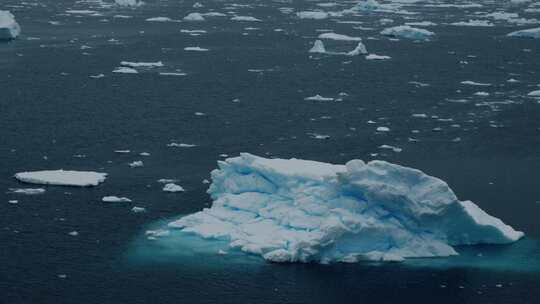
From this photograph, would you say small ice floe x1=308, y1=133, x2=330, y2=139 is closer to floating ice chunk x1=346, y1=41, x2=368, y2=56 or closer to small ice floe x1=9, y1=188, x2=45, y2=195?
small ice floe x1=9, y1=188, x2=45, y2=195

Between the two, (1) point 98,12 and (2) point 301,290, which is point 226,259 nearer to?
(2) point 301,290

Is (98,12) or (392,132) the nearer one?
(392,132)

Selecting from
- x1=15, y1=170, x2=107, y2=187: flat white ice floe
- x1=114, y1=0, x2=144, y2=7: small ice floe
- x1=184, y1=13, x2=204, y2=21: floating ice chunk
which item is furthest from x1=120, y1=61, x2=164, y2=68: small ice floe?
x1=114, y1=0, x2=144, y2=7: small ice floe

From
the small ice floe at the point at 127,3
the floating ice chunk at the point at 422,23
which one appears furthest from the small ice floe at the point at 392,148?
the small ice floe at the point at 127,3

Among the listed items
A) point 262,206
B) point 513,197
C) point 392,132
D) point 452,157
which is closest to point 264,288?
point 262,206

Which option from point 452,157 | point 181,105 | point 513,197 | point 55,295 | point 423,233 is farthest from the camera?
point 181,105

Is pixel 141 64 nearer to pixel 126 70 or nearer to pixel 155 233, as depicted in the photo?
pixel 126 70
